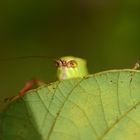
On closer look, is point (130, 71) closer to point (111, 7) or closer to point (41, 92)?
point (41, 92)

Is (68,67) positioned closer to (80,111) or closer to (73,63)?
(73,63)

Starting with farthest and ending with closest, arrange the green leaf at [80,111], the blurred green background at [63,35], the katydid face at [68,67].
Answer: the blurred green background at [63,35] → the katydid face at [68,67] → the green leaf at [80,111]

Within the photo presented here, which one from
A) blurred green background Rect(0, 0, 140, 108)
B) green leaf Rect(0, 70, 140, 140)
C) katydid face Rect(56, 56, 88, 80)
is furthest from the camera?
blurred green background Rect(0, 0, 140, 108)

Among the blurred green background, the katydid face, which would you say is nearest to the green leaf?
the katydid face

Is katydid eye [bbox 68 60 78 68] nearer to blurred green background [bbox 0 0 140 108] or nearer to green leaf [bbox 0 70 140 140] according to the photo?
green leaf [bbox 0 70 140 140]

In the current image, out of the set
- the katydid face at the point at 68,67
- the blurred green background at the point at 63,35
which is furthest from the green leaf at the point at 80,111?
the blurred green background at the point at 63,35

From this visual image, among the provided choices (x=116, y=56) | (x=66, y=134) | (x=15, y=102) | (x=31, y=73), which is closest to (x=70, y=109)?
(x=66, y=134)

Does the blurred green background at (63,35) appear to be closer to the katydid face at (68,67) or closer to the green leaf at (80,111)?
the katydid face at (68,67)
